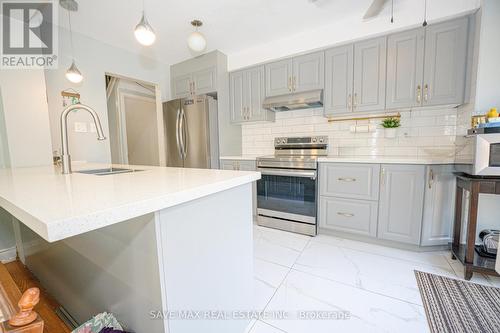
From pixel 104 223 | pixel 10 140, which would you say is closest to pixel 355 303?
pixel 104 223

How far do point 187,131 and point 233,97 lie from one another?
0.89m

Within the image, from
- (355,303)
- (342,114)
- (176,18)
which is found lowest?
(355,303)

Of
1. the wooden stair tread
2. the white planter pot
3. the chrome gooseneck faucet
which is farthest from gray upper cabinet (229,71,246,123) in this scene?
the wooden stair tread

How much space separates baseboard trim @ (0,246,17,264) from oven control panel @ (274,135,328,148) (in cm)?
305

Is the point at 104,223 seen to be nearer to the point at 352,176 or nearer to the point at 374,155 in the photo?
the point at 352,176

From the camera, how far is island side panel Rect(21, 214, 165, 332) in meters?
0.76

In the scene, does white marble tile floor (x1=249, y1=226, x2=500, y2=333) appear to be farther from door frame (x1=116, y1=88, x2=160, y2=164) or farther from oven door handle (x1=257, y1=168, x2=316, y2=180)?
door frame (x1=116, y1=88, x2=160, y2=164)

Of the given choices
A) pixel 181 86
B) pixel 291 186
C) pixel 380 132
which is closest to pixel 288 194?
pixel 291 186

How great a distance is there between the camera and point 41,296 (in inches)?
48.8

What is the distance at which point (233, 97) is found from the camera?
3.31 metres

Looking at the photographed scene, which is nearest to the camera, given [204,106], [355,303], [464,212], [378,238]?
[355,303]

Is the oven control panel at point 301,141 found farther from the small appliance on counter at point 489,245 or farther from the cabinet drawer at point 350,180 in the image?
the small appliance on counter at point 489,245

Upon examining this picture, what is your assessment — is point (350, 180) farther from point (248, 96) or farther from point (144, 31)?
point (144, 31)

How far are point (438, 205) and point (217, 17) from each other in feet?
9.83
